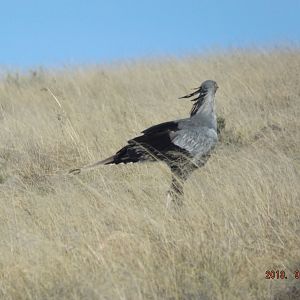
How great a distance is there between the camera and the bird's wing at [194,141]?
190 inches

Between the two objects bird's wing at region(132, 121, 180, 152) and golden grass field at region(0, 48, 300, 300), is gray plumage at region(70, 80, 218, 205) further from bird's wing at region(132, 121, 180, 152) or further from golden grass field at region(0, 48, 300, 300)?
golden grass field at region(0, 48, 300, 300)

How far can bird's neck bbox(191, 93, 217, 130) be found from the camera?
5027mm

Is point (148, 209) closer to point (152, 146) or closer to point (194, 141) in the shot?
point (152, 146)

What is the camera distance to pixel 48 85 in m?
11.9

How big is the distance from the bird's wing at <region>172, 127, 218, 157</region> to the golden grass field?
0.83 feet

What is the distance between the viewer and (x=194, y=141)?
4.84 meters

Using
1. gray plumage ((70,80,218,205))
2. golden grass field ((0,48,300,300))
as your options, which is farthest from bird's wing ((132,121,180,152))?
golden grass field ((0,48,300,300))

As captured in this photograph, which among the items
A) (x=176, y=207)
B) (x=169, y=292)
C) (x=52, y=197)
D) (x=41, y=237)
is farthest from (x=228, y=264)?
(x=52, y=197)

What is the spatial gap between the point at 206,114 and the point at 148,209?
952 millimetres

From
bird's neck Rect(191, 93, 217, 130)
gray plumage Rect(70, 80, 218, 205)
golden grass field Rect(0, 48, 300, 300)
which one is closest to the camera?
golden grass field Rect(0, 48, 300, 300)

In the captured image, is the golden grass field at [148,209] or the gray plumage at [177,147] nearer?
the golden grass field at [148,209]

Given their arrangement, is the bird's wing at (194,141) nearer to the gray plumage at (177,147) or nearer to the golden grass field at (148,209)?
the gray plumage at (177,147)

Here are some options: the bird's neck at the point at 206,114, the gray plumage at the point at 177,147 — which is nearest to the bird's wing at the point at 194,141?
the gray plumage at the point at 177,147

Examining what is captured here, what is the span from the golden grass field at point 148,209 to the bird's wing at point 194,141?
0.25 metres
